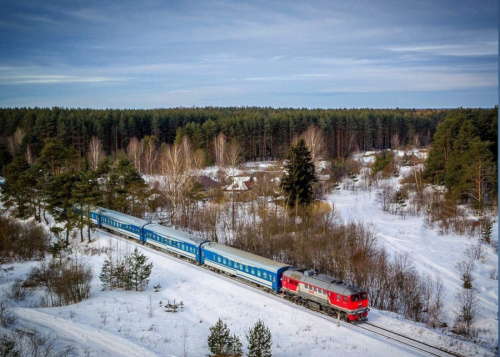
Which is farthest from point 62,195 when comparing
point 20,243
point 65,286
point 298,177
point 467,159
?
point 467,159

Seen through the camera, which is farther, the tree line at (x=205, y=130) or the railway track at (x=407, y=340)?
the tree line at (x=205, y=130)

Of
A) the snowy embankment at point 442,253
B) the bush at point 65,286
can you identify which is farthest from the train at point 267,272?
the bush at point 65,286

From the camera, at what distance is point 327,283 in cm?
2275

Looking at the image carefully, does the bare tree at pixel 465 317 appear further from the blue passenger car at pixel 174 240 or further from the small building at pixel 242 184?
the small building at pixel 242 184

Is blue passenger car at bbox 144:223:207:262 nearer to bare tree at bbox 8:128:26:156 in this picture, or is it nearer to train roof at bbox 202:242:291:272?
train roof at bbox 202:242:291:272

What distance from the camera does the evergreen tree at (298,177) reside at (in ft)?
130

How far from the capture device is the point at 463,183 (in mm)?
44062

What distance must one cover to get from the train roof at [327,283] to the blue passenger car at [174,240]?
405 inches

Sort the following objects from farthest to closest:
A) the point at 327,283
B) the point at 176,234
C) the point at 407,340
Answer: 1. the point at 176,234
2. the point at 327,283
3. the point at 407,340

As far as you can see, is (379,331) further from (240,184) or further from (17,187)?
(17,187)

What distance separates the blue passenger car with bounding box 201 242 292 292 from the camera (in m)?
26.0

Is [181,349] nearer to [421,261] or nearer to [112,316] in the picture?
[112,316]

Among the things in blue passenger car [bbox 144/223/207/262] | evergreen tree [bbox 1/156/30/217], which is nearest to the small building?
blue passenger car [bbox 144/223/207/262]

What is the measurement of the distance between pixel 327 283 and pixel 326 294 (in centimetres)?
63
